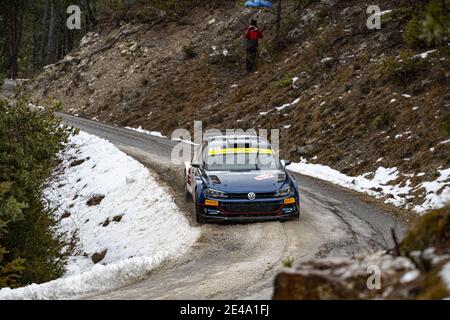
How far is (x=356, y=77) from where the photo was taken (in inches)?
868

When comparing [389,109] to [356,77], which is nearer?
[389,109]

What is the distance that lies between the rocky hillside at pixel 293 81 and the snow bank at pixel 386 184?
0.28m

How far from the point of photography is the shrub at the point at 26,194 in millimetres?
11586

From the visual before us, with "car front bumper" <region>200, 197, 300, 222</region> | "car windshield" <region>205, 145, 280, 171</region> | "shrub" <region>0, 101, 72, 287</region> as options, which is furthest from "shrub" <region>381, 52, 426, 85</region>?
"shrub" <region>0, 101, 72, 287</region>

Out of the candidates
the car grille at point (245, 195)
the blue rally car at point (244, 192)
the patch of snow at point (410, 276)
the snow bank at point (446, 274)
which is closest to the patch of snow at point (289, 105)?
the blue rally car at point (244, 192)

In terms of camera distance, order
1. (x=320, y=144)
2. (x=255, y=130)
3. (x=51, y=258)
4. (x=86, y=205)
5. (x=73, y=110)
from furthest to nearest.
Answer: (x=73, y=110) < (x=255, y=130) < (x=320, y=144) < (x=86, y=205) < (x=51, y=258)

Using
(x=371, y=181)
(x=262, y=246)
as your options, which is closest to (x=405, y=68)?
(x=371, y=181)

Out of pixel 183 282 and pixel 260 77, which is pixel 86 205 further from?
pixel 260 77

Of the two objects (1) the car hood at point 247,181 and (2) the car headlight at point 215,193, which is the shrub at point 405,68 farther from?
(2) the car headlight at point 215,193

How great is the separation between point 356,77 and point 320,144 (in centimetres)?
396

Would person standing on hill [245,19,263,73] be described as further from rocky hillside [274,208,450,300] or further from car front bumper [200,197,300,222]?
rocky hillside [274,208,450,300]

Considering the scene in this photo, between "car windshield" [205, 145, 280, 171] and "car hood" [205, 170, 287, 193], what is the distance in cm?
42

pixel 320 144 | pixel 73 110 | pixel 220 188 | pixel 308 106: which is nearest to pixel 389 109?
pixel 320 144

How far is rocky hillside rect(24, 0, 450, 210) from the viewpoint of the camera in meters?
17.4
